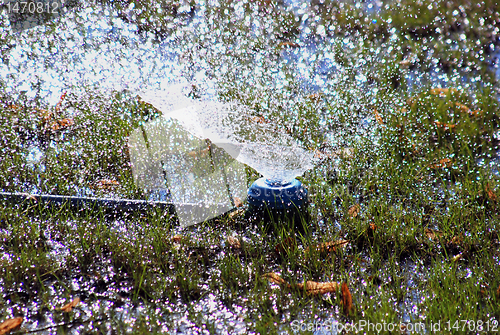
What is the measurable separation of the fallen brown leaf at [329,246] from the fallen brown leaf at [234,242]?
0.32 metres

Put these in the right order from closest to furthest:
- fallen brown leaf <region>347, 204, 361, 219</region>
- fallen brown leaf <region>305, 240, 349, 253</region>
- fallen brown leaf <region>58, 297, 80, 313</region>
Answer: fallen brown leaf <region>58, 297, 80, 313</region> → fallen brown leaf <region>305, 240, 349, 253</region> → fallen brown leaf <region>347, 204, 361, 219</region>

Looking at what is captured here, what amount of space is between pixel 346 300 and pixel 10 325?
1148 mm

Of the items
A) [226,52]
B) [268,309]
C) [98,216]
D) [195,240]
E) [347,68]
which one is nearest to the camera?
[268,309]

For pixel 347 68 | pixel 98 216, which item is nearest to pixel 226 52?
pixel 347 68

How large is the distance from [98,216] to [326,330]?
1.38 m

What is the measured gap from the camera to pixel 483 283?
1548mm

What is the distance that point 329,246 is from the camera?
5.93ft

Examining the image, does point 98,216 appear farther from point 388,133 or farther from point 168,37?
point 168,37

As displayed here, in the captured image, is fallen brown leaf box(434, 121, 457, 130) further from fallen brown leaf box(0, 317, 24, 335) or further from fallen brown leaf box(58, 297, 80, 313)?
fallen brown leaf box(0, 317, 24, 335)

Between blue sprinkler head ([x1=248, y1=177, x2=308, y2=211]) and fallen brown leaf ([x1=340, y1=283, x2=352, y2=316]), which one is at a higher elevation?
blue sprinkler head ([x1=248, y1=177, x2=308, y2=211])

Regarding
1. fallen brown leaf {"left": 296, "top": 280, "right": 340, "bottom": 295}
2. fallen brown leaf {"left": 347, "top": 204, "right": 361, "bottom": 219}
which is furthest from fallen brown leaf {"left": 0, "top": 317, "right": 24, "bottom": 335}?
fallen brown leaf {"left": 347, "top": 204, "right": 361, "bottom": 219}

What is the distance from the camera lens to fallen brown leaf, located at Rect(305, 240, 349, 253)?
5.83 ft

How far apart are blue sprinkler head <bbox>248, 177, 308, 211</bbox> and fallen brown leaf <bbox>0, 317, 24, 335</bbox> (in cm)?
105

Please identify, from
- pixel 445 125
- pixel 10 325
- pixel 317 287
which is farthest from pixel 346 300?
pixel 445 125
